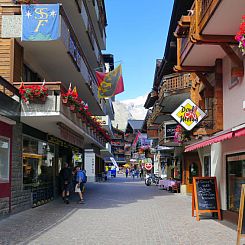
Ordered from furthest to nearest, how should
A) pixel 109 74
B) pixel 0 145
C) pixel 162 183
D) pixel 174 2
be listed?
pixel 162 183 → pixel 109 74 → pixel 174 2 → pixel 0 145

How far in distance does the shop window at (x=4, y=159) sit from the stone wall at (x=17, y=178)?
1.65 feet

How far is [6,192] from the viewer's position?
45.0 feet

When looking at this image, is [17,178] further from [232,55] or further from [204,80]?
[232,55]

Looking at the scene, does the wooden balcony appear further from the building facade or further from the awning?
the building facade

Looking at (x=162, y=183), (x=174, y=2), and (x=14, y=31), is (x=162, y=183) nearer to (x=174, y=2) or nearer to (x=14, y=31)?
(x=174, y=2)

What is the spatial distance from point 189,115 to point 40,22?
20.3 feet

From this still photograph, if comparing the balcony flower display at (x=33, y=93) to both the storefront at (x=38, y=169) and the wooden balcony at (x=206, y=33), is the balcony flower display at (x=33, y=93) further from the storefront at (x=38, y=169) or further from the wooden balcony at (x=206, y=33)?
the wooden balcony at (x=206, y=33)

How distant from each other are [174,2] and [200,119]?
609 cm

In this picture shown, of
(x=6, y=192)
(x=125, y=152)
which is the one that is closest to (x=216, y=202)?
(x=6, y=192)

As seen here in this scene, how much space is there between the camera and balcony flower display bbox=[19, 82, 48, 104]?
1452 cm

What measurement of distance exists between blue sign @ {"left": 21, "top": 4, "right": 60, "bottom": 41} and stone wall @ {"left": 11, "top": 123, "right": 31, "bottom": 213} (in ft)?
10.5

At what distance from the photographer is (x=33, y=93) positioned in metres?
14.6

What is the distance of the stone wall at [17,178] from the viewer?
14.6 meters

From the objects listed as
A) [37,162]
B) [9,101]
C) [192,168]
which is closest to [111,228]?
[9,101]
